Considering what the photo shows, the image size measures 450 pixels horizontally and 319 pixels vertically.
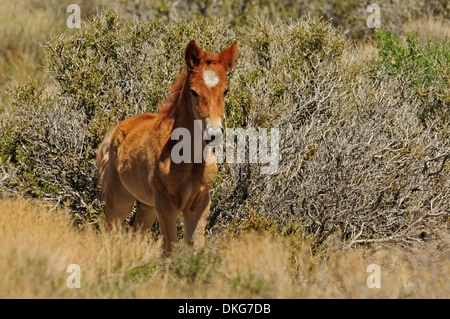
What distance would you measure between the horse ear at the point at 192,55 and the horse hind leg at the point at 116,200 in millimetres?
1927

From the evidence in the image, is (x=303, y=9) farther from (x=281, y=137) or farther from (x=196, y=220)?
(x=196, y=220)

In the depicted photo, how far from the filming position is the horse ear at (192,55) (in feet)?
18.7

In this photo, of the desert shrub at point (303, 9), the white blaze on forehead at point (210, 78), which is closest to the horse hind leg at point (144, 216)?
the white blaze on forehead at point (210, 78)

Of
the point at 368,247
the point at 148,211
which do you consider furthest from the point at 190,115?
the point at 368,247

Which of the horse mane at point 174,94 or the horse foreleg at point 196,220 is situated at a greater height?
the horse mane at point 174,94

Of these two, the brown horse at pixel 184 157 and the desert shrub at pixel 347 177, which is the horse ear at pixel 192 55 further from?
the desert shrub at pixel 347 177

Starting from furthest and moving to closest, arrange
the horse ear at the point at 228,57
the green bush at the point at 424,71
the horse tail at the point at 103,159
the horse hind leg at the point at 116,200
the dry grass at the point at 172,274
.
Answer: the green bush at the point at 424,71, the horse tail at the point at 103,159, the horse hind leg at the point at 116,200, the horse ear at the point at 228,57, the dry grass at the point at 172,274

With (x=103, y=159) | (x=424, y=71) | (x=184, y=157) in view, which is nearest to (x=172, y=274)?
(x=184, y=157)

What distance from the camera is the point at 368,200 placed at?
8.02 meters

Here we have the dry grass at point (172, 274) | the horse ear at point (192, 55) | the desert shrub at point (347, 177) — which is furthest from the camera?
the desert shrub at point (347, 177)

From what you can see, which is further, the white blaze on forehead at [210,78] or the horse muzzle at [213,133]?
the white blaze on forehead at [210,78]

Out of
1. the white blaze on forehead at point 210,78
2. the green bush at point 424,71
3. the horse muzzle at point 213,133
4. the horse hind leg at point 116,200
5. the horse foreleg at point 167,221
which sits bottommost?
the horse foreleg at point 167,221
